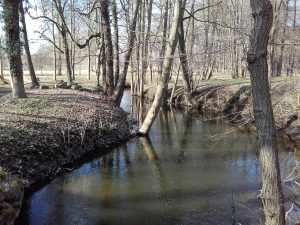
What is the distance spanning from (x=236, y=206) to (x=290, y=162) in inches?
192

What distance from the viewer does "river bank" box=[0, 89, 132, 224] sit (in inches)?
389

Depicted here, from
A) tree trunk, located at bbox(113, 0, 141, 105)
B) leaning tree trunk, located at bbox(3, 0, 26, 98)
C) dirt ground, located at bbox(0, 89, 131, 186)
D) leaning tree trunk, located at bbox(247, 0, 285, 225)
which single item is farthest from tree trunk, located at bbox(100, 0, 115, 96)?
leaning tree trunk, located at bbox(247, 0, 285, 225)

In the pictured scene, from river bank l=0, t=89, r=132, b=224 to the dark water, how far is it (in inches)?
23.7

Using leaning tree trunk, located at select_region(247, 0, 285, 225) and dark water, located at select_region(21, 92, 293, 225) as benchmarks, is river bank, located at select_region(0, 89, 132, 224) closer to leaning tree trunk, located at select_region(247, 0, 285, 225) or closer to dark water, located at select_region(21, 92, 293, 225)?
dark water, located at select_region(21, 92, 293, 225)

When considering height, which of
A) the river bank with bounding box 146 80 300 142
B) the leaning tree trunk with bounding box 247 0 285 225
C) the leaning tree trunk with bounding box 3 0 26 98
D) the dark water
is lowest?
the dark water

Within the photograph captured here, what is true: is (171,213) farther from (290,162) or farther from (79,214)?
(290,162)

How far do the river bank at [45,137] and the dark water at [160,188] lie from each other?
0.60 meters

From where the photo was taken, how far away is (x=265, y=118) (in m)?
4.60

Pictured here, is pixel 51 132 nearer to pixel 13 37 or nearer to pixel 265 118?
pixel 13 37

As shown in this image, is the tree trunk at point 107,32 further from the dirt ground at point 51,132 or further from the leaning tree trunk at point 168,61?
the leaning tree trunk at point 168,61

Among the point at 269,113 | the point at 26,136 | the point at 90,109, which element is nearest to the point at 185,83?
the point at 90,109

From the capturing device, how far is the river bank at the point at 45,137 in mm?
9881

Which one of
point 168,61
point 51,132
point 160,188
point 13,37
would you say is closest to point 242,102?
point 168,61

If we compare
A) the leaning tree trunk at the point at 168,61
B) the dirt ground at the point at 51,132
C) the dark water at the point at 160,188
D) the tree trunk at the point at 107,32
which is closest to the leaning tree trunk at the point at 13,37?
the dirt ground at the point at 51,132
